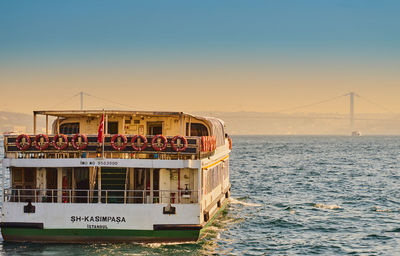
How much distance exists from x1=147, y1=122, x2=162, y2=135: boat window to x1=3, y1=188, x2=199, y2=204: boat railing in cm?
422

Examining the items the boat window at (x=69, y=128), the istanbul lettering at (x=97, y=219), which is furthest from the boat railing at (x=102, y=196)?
the boat window at (x=69, y=128)

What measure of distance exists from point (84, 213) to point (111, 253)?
175 centimetres

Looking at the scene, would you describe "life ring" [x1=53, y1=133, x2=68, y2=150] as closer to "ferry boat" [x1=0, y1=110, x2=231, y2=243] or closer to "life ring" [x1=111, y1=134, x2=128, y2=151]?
"ferry boat" [x1=0, y1=110, x2=231, y2=243]

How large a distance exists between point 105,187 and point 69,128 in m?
5.66

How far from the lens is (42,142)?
23.6 meters

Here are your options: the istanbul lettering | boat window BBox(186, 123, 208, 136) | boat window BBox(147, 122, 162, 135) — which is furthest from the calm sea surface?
boat window BBox(147, 122, 162, 135)

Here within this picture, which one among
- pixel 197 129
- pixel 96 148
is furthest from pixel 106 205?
pixel 197 129

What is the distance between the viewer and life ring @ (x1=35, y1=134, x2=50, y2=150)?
23531 millimetres

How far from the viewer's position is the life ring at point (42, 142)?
77.2 ft

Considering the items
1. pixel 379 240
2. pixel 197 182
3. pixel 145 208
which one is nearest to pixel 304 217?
pixel 379 240

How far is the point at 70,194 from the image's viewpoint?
78.9 feet

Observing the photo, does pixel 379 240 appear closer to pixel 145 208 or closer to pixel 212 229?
pixel 212 229

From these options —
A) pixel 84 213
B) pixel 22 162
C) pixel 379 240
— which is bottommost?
pixel 379 240

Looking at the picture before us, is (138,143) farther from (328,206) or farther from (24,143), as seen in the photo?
(328,206)
